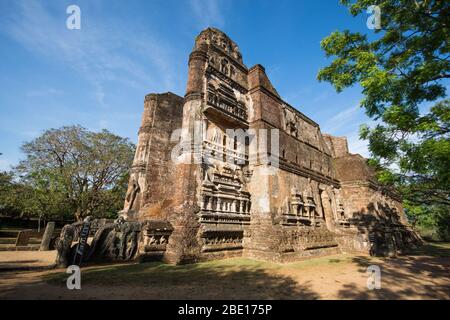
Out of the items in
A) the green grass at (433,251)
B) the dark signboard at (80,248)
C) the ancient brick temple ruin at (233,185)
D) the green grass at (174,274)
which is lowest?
the green grass at (433,251)

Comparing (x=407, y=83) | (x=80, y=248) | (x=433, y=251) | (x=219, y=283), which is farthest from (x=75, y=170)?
(x=433, y=251)

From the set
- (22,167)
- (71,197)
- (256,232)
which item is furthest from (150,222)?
(22,167)

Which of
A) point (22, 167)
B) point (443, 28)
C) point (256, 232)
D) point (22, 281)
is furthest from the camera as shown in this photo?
point (22, 167)

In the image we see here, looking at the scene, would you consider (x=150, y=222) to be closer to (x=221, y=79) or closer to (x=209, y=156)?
(x=209, y=156)

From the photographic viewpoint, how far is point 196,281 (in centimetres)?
598

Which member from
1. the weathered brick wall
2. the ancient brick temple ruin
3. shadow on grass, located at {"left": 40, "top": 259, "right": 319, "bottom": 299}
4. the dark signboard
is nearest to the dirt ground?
shadow on grass, located at {"left": 40, "top": 259, "right": 319, "bottom": 299}

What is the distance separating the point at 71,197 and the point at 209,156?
18.7m

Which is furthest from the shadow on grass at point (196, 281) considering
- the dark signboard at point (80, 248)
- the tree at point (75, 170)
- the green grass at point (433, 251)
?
the tree at point (75, 170)

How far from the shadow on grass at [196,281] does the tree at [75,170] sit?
58.6 ft

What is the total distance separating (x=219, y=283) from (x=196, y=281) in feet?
2.18

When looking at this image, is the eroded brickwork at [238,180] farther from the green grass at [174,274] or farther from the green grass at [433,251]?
the green grass at [433,251]

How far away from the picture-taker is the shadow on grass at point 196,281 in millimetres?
4934

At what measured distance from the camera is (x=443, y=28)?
6258mm

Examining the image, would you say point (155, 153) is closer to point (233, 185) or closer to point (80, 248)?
point (233, 185)
